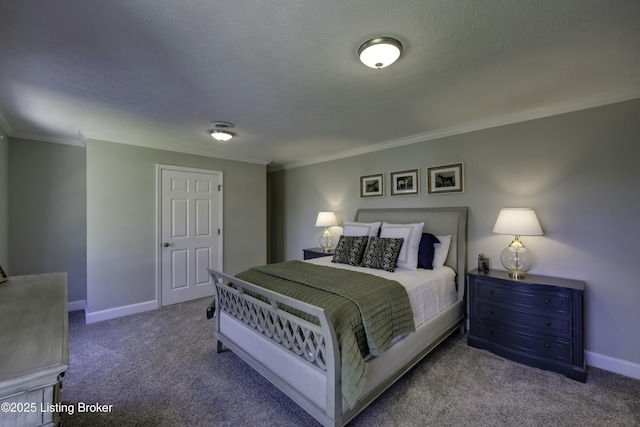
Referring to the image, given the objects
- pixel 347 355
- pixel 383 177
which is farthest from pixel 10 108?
pixel 383 177

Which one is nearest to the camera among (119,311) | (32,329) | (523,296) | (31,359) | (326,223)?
(31,359)

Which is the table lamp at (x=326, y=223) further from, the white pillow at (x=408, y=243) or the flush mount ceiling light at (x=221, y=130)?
the flush mount ceiling light at (x=221, y=130)

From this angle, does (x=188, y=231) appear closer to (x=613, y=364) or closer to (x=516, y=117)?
(x=516, y=117)

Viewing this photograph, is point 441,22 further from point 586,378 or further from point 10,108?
point 10,108

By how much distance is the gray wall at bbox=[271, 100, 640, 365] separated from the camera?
89.7 inches

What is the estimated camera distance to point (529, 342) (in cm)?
239

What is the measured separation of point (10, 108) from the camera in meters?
2.56

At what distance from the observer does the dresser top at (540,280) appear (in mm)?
2301

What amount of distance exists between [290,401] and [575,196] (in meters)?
2.97

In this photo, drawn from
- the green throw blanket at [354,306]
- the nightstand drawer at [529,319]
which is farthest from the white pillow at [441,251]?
the green throw blanket at [354,306]

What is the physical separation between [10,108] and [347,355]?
3.66 m

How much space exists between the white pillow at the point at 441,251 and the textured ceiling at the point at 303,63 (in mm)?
1298

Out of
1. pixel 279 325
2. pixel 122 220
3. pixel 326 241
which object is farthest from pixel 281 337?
pixel 122 220

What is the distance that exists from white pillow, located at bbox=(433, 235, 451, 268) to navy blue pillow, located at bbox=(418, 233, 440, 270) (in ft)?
0.19
